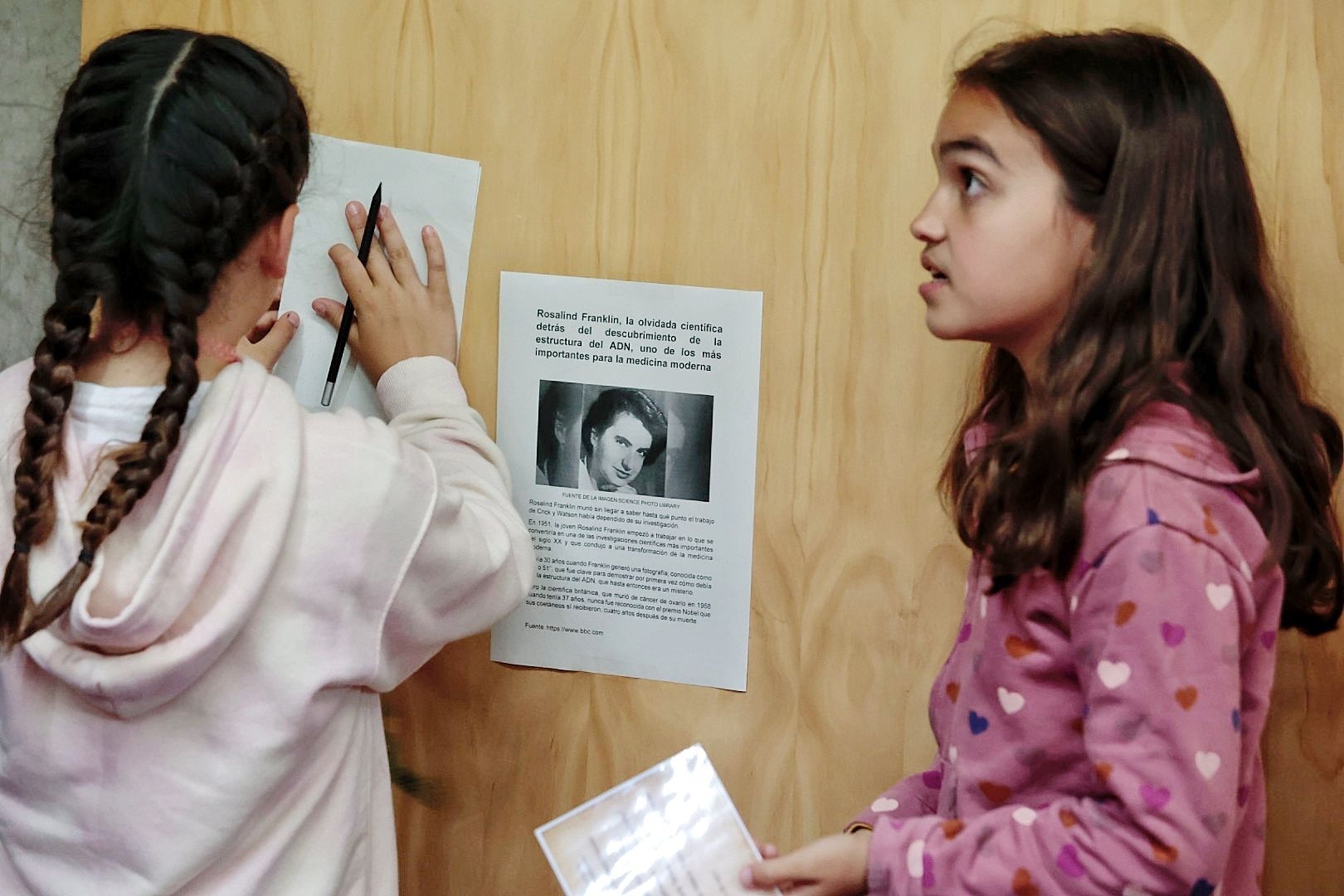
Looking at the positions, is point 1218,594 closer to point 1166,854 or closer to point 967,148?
point 1166,854

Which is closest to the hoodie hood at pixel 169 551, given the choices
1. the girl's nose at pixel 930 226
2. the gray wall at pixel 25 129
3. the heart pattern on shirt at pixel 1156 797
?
the girl's nose at pixel 930 226

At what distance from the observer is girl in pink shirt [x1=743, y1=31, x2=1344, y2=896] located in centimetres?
71

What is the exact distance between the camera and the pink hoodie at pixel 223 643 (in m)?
0.77

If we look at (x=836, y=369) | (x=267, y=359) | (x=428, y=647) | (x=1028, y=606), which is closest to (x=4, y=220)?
(x=267, y=359)

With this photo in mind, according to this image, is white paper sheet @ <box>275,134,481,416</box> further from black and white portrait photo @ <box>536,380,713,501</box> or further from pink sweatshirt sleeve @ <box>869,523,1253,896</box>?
pink sweatshirt sleeve @ <box>869,523,1253,896</box>

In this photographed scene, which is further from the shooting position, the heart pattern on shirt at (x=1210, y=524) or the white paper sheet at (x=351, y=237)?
the white paper sheet at (x=351, y=237)

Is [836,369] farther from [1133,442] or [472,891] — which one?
[472,891]

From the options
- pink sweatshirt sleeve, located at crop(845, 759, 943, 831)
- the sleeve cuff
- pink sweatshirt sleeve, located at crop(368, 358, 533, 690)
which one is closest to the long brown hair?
pink sweatshirt sleeve, located at crop(845, 759, 943, 831)

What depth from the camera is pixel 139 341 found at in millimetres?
819

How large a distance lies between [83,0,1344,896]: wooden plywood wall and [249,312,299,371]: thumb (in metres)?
0.17

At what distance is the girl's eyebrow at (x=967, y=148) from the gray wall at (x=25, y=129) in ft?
4.09

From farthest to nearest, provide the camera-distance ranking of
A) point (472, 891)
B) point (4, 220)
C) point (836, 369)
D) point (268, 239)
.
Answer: point (4, 220), point (472, 891), point (836, 369), point (268, 239)

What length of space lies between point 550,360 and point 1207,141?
2.00ft

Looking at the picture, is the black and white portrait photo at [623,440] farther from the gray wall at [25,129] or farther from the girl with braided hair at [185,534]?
the gray wall at [25,129]
